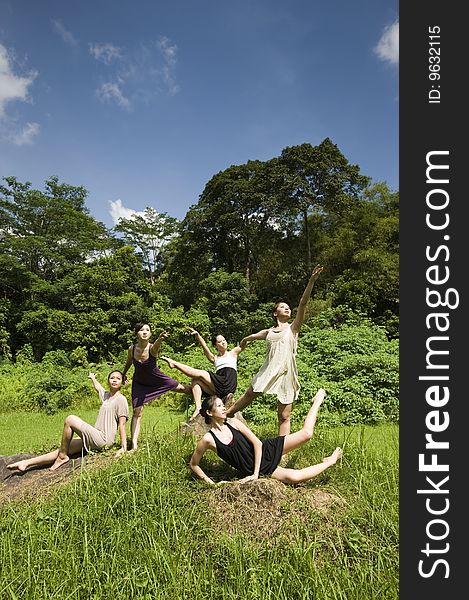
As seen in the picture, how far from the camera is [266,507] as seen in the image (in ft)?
11.6

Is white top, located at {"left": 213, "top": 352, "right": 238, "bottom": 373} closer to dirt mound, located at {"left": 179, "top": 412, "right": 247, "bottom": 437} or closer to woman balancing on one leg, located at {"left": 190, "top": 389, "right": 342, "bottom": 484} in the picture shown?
dirt mound, located at {"left": 179, "top": 412, "right": 247, "bottom": 437}

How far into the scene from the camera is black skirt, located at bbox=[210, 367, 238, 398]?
19.8 ft

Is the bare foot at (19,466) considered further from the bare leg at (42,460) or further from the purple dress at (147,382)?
the purple dress at (147,382)

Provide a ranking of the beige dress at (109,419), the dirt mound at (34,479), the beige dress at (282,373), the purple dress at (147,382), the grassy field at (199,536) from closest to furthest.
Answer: the grassy field at (199,536) → the dirt mound at (34,479) → the beige dress at (282,373) → the beige dress at (109,419) → the purple dress at (147,382)

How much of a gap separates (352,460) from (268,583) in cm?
200

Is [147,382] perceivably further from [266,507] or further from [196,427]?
[266,507]

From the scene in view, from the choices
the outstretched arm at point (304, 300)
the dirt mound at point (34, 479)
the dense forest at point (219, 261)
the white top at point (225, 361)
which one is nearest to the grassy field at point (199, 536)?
the dirt mound at point (34, 479)

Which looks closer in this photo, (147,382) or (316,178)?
(147,382)

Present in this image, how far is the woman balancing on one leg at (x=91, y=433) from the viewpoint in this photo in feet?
16.0

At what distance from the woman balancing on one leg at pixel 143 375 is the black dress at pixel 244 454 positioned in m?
1.55

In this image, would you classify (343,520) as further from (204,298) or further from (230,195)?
(230,195)

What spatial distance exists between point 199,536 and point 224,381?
9.12 feet

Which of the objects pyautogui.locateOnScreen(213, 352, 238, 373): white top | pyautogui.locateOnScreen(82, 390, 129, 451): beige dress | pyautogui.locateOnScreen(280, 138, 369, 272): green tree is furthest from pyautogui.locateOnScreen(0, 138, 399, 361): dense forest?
pyautogui.locateOnScreen(82, 390, 129, 451): beige dress

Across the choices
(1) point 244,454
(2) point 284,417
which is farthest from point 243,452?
(2) point 284,417
